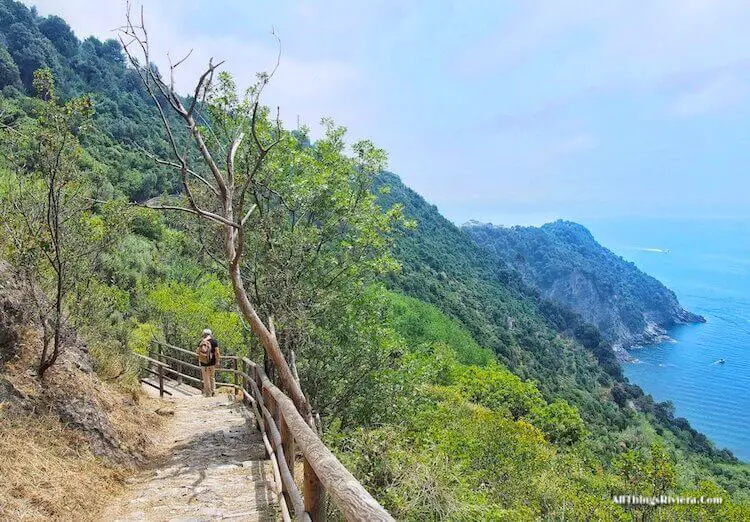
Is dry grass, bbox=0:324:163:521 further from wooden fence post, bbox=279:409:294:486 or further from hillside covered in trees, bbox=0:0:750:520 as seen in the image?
wooden fence post, bbox=279:409:294:486

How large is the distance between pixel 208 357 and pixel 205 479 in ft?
22.5

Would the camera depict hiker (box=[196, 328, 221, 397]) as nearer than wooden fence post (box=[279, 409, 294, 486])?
No

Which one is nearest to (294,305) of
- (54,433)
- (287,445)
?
(54,433)

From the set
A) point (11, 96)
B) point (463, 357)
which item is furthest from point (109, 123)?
point (463, 357)

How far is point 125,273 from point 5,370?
1110 inches

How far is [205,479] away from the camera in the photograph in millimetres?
6043

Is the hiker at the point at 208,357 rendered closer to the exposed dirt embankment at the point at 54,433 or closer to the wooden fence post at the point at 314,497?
the exposed dirt embankment at the point at 54,433

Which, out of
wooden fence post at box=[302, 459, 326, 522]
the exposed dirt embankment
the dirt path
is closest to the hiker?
the dirt path

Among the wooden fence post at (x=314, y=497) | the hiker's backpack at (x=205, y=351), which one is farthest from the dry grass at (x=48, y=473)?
the hiker's backpack at (x=205, y=351)

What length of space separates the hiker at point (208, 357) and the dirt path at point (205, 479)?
3.08m

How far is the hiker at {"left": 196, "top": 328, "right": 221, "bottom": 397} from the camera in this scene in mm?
12445

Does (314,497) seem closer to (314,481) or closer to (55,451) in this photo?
(314,481)

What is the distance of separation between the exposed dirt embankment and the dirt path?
350mm

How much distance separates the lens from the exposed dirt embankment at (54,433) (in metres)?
4.69
